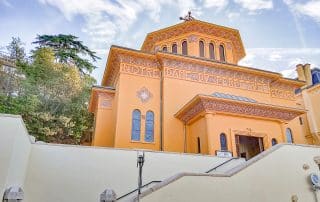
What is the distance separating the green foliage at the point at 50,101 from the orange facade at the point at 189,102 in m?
3.35

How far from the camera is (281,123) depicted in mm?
12656

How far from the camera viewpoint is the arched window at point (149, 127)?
12589 millimetres

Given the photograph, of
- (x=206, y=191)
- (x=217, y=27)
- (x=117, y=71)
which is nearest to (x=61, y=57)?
(x=117, y=71)

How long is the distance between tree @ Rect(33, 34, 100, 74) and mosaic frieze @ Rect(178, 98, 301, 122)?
52.2 ft

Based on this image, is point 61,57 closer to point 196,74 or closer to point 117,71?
point 117,71

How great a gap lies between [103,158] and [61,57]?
19.0 meters

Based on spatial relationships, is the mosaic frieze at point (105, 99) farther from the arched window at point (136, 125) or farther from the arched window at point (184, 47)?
the arched window at point (184, 47)

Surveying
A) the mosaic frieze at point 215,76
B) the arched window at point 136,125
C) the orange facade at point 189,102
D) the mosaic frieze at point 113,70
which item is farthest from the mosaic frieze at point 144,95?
the mosaic frieze at point 113,70

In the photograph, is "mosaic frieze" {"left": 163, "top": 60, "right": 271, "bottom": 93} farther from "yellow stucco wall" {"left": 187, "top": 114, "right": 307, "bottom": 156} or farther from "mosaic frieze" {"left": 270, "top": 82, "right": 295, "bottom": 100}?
"yellow stucco wall" {"left": 187, "top": 114, "right": 307, "bottom": 156}

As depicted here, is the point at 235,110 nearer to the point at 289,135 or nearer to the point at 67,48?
the point at 289,135

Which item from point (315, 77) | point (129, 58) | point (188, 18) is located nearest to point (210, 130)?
point (129, 58)

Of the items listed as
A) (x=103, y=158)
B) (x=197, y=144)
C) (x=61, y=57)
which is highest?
(x=61, y=57)

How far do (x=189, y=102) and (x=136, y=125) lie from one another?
2.83 m

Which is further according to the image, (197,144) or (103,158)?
(197,144)
